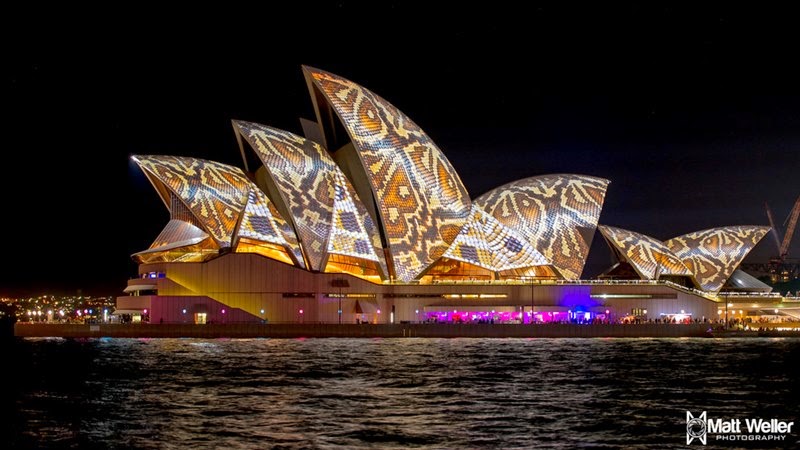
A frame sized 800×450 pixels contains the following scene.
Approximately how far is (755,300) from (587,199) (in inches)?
749

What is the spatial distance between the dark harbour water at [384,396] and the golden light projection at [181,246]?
743 inches

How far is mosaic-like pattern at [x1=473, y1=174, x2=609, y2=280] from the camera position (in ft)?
281

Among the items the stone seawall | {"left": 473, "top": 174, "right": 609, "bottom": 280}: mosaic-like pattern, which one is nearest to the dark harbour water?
the stone seawall

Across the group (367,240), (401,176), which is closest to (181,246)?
(367,240)

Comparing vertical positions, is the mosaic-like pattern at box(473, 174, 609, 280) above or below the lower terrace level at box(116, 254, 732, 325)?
above

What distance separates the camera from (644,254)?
88.5 meters

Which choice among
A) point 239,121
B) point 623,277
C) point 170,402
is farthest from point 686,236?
point 170,402

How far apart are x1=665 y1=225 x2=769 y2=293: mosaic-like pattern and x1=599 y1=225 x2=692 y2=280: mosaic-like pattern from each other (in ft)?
5.63

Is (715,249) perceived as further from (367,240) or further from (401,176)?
(367,240)

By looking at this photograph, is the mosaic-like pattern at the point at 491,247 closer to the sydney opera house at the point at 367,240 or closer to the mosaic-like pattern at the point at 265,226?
the sydney opera house at the point at 367,240

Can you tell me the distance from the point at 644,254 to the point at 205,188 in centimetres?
3690

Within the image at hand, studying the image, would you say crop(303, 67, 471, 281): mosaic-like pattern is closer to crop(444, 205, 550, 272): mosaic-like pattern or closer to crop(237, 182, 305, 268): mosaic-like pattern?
crop(444, 205, 550, 272): mosaic-like pattern

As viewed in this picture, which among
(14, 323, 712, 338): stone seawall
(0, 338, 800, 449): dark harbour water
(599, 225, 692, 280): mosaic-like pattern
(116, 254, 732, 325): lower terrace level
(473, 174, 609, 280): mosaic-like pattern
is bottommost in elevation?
(0, 338, 800, 449): dark harbour water

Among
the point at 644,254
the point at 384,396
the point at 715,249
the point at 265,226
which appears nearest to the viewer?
the point at 384,396
